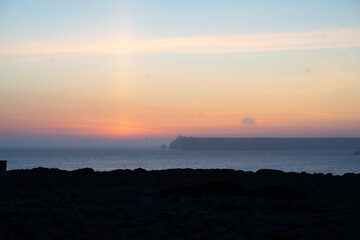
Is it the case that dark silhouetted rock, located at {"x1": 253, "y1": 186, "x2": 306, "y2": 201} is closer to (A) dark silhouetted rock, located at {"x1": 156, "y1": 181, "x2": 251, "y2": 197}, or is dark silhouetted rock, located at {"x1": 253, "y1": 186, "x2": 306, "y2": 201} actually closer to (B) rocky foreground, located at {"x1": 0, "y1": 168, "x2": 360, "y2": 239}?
(B) rocky foreground, located at {"x1": 0, "y1": 168, "x2": 360, "y2": 239}

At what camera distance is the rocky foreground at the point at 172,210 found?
12523 millimetres

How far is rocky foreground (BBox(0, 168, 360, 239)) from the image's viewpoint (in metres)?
12.5

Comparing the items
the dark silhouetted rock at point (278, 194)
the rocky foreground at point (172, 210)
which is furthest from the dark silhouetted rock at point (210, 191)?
the dark silhouetted rock at point (278, 194)

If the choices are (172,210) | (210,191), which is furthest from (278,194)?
(172,210)

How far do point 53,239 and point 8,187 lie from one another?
34.8 ft

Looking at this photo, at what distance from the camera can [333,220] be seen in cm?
1409

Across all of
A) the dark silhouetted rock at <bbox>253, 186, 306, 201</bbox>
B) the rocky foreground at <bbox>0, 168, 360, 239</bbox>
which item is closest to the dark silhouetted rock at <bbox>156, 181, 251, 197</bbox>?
the rocky foreground at <bbox>0, 168, 360, 239</bbox>

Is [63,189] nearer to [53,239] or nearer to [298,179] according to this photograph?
[53,239]

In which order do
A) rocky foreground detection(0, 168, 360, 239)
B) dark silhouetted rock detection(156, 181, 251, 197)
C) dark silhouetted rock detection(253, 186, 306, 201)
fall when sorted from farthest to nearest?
dark silhouetted rock detection(156, 181, 251, 197) → dark silhouetted rock detection(253, 186, 306, 201) → rocky foreground detection(0, 168, 360, 239)

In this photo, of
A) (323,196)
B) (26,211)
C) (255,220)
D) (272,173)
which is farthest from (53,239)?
(272,173)

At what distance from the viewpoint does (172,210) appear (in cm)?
1569

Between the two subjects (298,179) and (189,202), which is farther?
(298,179)

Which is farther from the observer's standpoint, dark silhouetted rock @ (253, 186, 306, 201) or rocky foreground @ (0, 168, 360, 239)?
dark silhouetted rock @ (253, 186, 306, 201)

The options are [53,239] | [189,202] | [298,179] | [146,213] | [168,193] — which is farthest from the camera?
[298,179]
